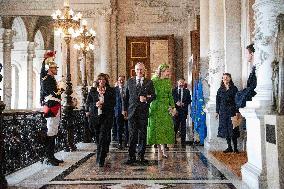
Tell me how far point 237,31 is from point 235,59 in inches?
25.2

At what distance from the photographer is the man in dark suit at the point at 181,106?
38.3 ft

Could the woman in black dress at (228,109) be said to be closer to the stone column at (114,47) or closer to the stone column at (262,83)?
the stone column at (262,83)

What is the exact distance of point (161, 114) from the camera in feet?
27.7

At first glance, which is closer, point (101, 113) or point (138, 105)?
point (101, 113)

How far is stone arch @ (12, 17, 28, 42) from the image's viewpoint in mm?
27969

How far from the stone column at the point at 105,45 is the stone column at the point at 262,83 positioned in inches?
501

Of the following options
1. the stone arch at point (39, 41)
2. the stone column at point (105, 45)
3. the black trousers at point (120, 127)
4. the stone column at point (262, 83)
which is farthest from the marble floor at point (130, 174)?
the stone arch at point (39, 41)

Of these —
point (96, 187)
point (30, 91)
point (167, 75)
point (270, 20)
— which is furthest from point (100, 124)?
point (30, 91)

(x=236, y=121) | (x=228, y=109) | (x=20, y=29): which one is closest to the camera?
(x=236, y=121)

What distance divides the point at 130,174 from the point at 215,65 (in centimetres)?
487

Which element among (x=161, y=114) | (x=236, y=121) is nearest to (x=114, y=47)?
(x=236, y=121)

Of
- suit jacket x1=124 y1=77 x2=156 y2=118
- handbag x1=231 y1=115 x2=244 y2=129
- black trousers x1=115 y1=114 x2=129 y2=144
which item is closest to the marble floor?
handbag x1=231 y1=115 x2=244 y2=129

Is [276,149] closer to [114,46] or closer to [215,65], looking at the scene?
[215,65]

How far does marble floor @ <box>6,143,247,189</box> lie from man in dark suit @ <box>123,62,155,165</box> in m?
0.53
